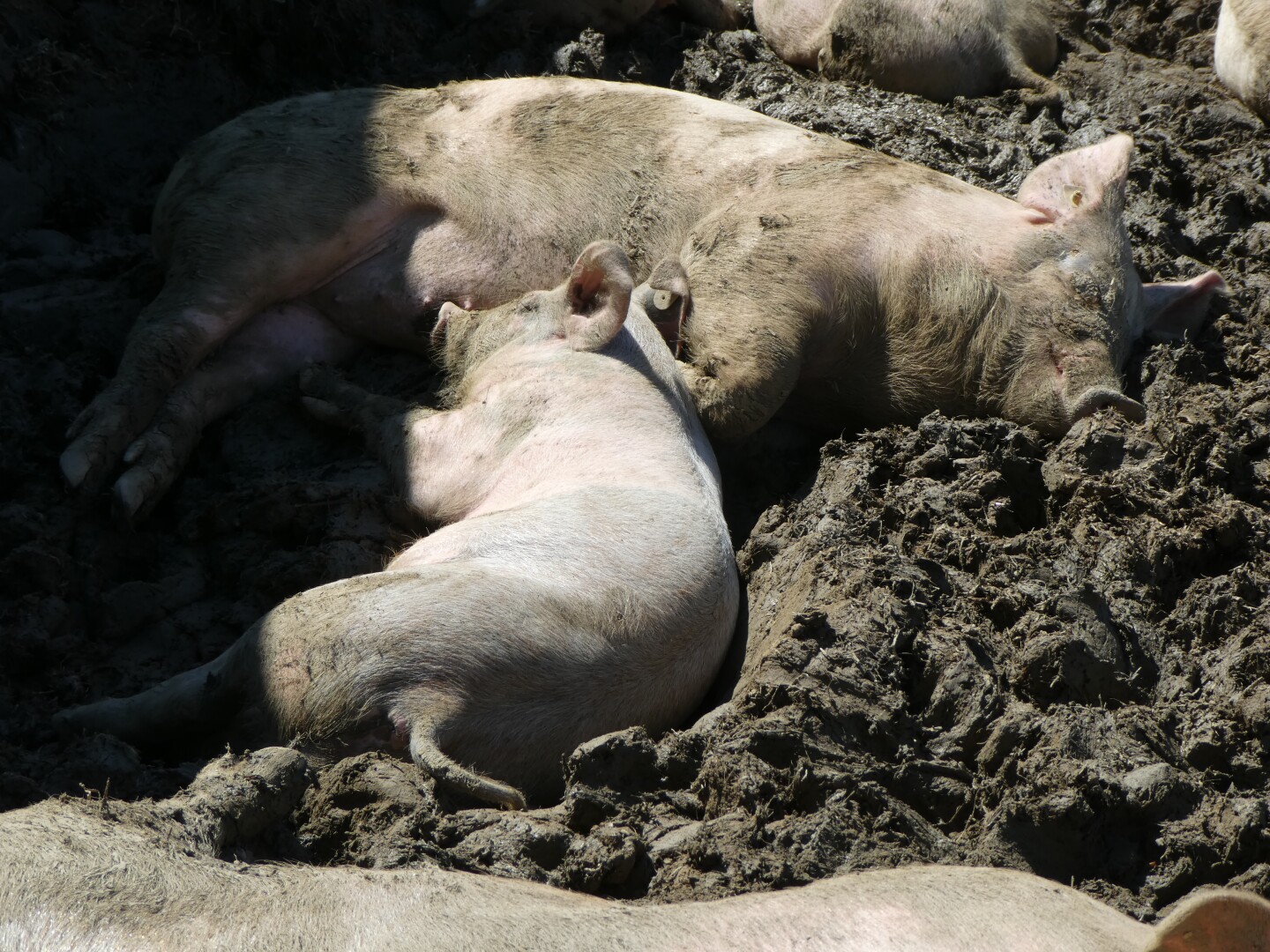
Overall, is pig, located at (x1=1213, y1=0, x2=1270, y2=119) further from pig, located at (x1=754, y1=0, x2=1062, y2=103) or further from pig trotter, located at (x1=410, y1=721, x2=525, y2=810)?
pig trotter, located at (x1=410, y1=721, x2=525, y2=810)

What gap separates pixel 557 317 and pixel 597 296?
16cm

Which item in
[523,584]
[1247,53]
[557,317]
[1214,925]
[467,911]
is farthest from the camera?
[1247,53]

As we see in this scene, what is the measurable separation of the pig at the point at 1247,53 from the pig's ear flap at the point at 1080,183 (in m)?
1.28

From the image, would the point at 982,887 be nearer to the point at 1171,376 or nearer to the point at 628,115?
the point at 1171,376

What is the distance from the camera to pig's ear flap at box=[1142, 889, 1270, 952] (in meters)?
2.15

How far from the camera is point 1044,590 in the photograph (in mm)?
3717

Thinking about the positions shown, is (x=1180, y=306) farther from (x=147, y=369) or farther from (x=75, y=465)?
(x=75, y=465)

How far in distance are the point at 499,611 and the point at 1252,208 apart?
3.63 meters

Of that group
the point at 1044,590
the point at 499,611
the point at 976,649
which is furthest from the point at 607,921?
the point at 1044,590

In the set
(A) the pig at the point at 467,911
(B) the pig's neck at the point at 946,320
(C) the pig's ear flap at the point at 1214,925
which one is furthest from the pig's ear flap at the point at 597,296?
(C) the pig's ear flap at the point at 1214,925

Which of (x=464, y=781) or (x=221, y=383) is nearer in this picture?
(x=464, y=781)

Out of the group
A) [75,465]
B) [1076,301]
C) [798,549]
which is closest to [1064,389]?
[1076,301]

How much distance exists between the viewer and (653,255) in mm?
5023

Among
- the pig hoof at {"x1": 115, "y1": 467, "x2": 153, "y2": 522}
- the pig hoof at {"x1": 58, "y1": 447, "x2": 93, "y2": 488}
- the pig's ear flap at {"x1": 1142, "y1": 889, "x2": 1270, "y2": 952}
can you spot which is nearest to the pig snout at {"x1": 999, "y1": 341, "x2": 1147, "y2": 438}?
the pig's ear flap at {"x1": 1142, "y1": 889, "x2": 1270, "y2": 952}
